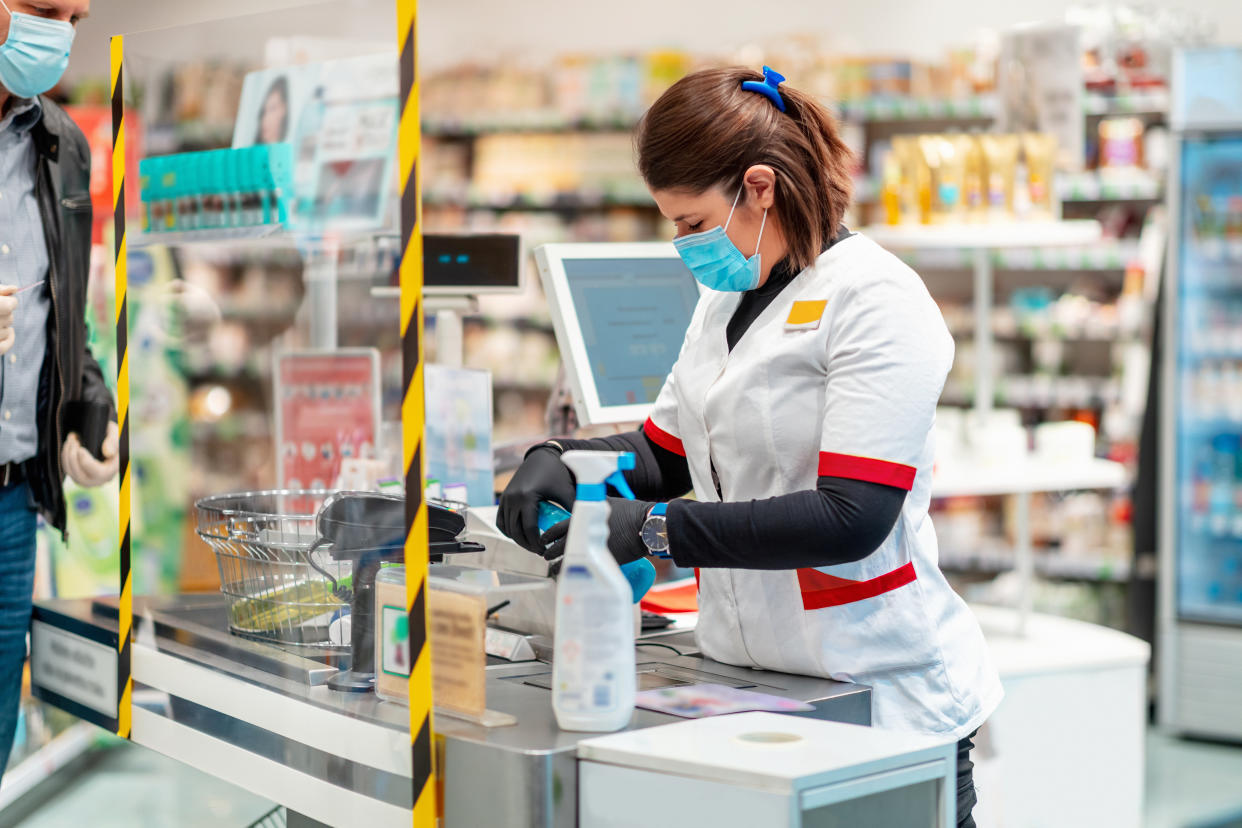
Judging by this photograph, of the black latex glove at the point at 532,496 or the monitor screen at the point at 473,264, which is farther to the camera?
the monitor screen at the point at 473,264

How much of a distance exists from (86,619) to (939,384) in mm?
1462

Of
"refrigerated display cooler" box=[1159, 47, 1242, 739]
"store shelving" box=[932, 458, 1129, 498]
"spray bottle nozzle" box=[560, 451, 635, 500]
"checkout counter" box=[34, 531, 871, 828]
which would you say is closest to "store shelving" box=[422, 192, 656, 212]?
"refrigerated display cooler" box=[1159, 47, 1242, 739]

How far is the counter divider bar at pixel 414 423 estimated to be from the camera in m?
1.44

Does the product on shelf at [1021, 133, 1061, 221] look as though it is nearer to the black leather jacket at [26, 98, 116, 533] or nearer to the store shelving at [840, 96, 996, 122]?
the store shelving at [840, 96, 996, 122]

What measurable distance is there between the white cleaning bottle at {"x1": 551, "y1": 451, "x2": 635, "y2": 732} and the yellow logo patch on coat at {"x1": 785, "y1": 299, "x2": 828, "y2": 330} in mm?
336

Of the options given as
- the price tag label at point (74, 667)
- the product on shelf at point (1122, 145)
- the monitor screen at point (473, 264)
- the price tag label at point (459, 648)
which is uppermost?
the product on shelf at point (1122, 145)

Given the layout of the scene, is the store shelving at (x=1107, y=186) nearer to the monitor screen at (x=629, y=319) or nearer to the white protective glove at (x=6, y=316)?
the monitor screen at (x=629, y=319)

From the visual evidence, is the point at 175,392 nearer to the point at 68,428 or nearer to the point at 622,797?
the point at 68,428

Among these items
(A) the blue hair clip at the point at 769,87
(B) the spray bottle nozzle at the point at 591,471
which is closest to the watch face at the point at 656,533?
(B) the spray bottle nozzle at the point at 591,471

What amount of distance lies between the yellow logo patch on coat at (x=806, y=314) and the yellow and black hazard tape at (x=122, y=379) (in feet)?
3.37

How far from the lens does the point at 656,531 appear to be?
5.13ft

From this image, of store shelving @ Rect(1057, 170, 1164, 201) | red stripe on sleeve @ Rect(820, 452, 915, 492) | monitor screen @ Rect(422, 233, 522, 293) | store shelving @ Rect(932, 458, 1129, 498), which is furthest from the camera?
store shelving @ Rect(1057, 170, 1164, 201)

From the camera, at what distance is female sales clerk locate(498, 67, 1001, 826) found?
1531 mm

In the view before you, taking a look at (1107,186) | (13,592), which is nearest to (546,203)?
(1107,186)
